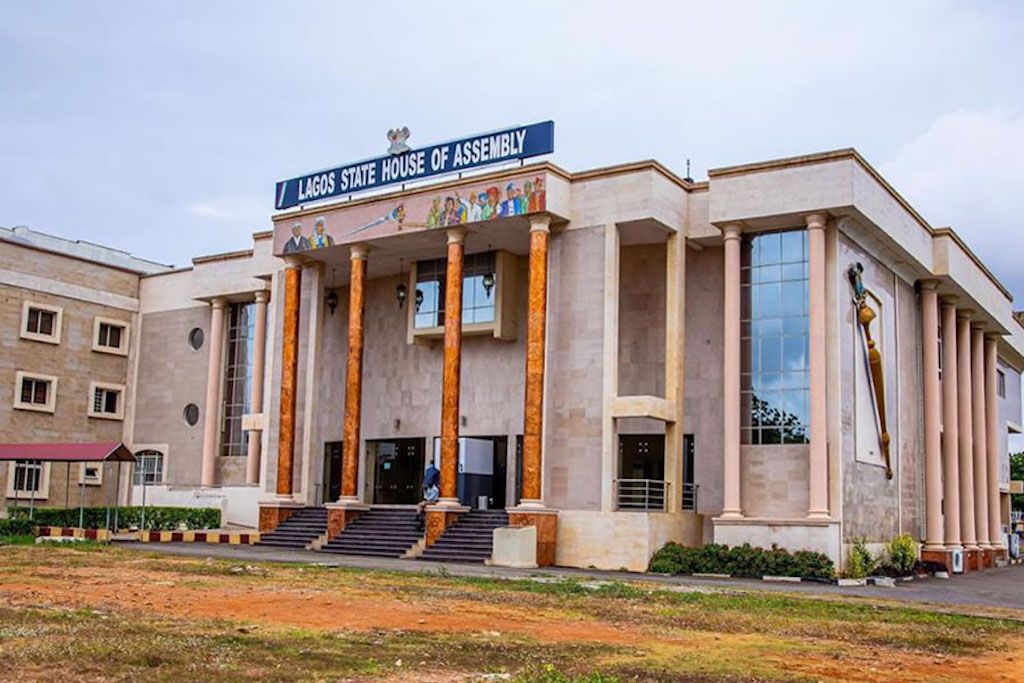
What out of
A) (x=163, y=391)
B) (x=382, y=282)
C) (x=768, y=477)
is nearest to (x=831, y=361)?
(x=768, y=477)

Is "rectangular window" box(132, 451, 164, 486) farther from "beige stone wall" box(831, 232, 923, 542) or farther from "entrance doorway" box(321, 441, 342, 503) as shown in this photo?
"beige stone wall" box(831, 232, 923, 542)

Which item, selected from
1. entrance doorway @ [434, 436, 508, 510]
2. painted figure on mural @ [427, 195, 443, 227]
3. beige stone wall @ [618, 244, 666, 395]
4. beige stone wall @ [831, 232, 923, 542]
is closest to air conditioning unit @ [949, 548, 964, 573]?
beige stone wall @ [831, 232, 923, 542]

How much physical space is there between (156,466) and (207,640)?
107 ft

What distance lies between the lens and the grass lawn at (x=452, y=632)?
34.6 feet

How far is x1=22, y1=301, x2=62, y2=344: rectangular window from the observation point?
1577 inches

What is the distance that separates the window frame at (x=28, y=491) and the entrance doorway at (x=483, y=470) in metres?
15.1

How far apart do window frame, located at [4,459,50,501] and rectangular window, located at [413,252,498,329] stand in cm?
1485

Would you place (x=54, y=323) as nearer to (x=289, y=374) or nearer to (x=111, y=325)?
(x=111, y=325)

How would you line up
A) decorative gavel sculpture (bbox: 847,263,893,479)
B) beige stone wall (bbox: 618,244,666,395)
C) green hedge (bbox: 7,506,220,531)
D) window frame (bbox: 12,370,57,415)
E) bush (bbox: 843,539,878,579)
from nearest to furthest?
bush (bbox: 843,539,878,579)
decorative gavel sculpture (bbox: 847,263,893,479)
beige stone wall (bbox: 618,244,666,395)
green hedge (bbox: 7,506,220,531)
window frame (bbox: 12,370,57,415)

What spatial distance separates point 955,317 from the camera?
36781 mm

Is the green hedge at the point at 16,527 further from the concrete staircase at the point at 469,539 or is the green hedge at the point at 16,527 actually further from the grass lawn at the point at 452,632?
the grass lawn at the point at 452,632

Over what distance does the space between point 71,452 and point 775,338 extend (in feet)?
63.9

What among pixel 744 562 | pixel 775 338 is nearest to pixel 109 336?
pixel 775 338

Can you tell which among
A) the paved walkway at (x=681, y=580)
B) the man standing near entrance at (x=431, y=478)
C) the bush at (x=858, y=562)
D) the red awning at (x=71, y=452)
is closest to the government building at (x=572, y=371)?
the bush at (x=858, y=562)
